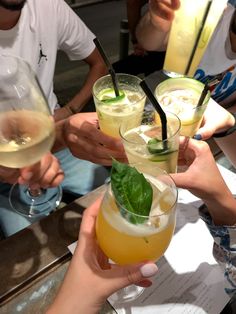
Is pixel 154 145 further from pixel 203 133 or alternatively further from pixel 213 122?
pixel 213 122

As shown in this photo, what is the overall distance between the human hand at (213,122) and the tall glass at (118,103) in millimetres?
245

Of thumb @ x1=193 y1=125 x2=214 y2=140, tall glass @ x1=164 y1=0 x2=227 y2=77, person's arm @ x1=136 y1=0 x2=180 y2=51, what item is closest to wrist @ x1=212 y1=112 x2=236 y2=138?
thumb @ x1=193 y1=125 x2=214 y2=140

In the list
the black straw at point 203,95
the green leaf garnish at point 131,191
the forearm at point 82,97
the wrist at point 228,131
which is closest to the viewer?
the green leaf garnish at point 131,191

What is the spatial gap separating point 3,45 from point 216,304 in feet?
4.79

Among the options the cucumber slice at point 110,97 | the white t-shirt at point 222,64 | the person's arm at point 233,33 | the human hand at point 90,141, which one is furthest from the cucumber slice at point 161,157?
the person's arm at point 233,33

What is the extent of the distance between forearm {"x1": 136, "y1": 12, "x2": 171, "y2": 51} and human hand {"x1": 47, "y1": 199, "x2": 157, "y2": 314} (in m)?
1.32

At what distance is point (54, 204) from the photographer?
1.63 meters

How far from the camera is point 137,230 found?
78cm

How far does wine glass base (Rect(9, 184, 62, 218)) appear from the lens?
5.25 feet

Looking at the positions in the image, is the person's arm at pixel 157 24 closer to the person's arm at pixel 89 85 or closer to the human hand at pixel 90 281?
the person's arm at pixel 89 85

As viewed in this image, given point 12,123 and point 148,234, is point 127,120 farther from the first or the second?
point 148,234

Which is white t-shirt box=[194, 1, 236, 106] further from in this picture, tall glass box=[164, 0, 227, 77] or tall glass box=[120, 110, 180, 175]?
tall glass box=[120, 110, 180, 175]

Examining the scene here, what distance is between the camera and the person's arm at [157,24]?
4.80 ft

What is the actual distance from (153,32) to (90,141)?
869 mm
